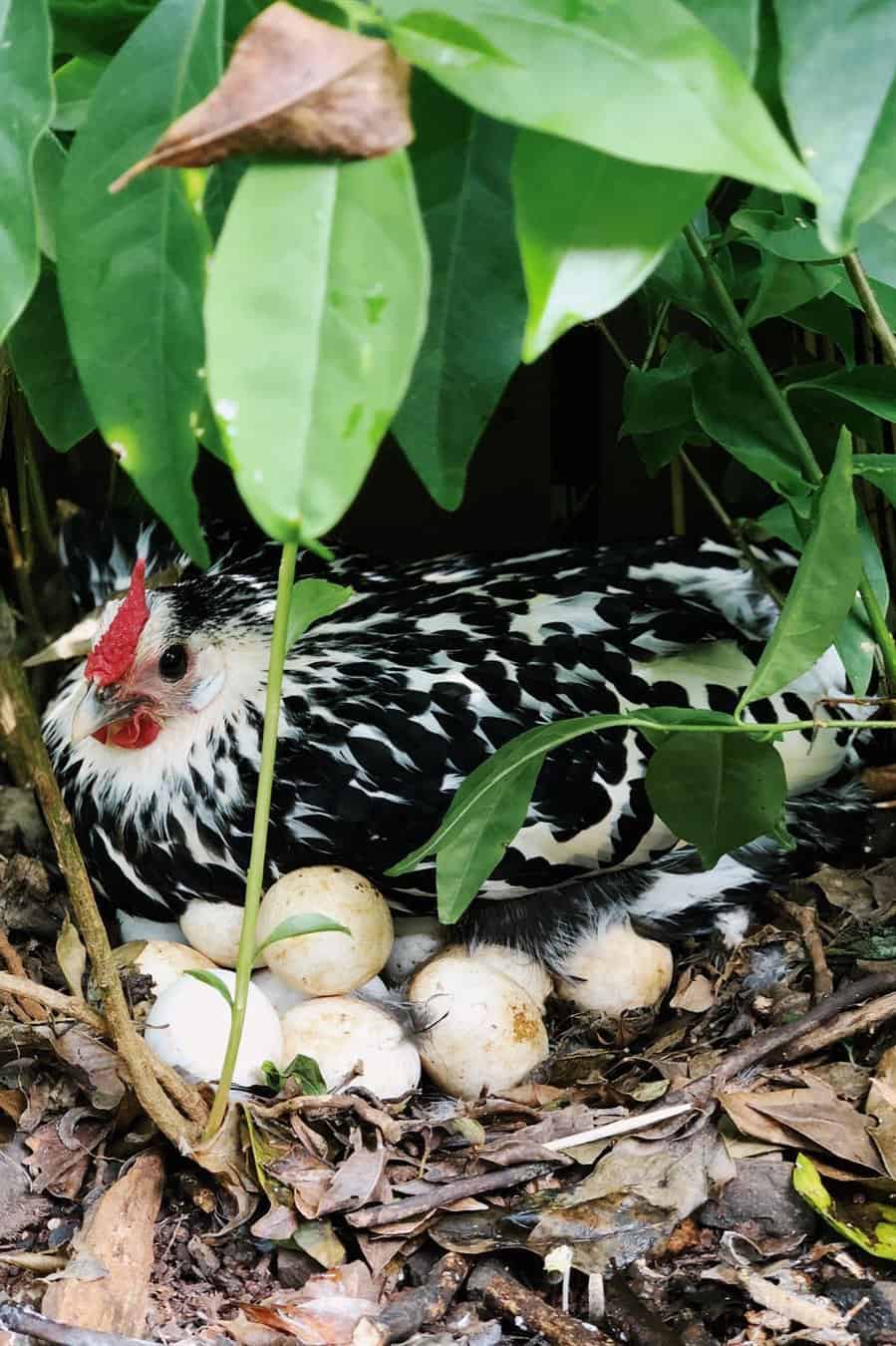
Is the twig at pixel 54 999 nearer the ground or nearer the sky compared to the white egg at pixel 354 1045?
nearer the sky

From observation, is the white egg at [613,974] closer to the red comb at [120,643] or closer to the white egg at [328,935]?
the white egg at [328,935]

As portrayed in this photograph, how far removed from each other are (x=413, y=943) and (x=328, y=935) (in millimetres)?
175

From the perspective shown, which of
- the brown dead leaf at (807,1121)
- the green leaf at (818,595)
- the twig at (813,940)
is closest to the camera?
the green leaf at (818,595)

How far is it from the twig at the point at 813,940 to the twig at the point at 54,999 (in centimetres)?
65

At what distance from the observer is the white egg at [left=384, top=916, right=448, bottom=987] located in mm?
1342

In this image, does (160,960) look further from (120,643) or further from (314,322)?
(314,322)

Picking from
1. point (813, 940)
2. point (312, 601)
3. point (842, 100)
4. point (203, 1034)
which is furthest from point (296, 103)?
point (813, 940)

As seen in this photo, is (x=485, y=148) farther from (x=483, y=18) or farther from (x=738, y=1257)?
(x=738, y=1257)

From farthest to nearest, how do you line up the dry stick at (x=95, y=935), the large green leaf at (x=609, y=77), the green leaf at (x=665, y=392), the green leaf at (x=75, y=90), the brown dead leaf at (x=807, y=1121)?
the green leaf at (x=665, y=392) → the brown dead leaf at (x=807, y=1121) → the dry stick at (x=95, y=935) → the green leaf at (x=75, y=90) → the large green leaf at (x=609, y=77)

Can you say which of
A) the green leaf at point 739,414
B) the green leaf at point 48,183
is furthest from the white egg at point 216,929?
the green leaf at point 48,183

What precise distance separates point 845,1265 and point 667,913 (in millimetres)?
485

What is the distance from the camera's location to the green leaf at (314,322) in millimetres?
444

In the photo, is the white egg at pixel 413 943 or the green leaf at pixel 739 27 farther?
the white egg at pixel 413 943

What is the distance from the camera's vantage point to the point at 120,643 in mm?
1272
